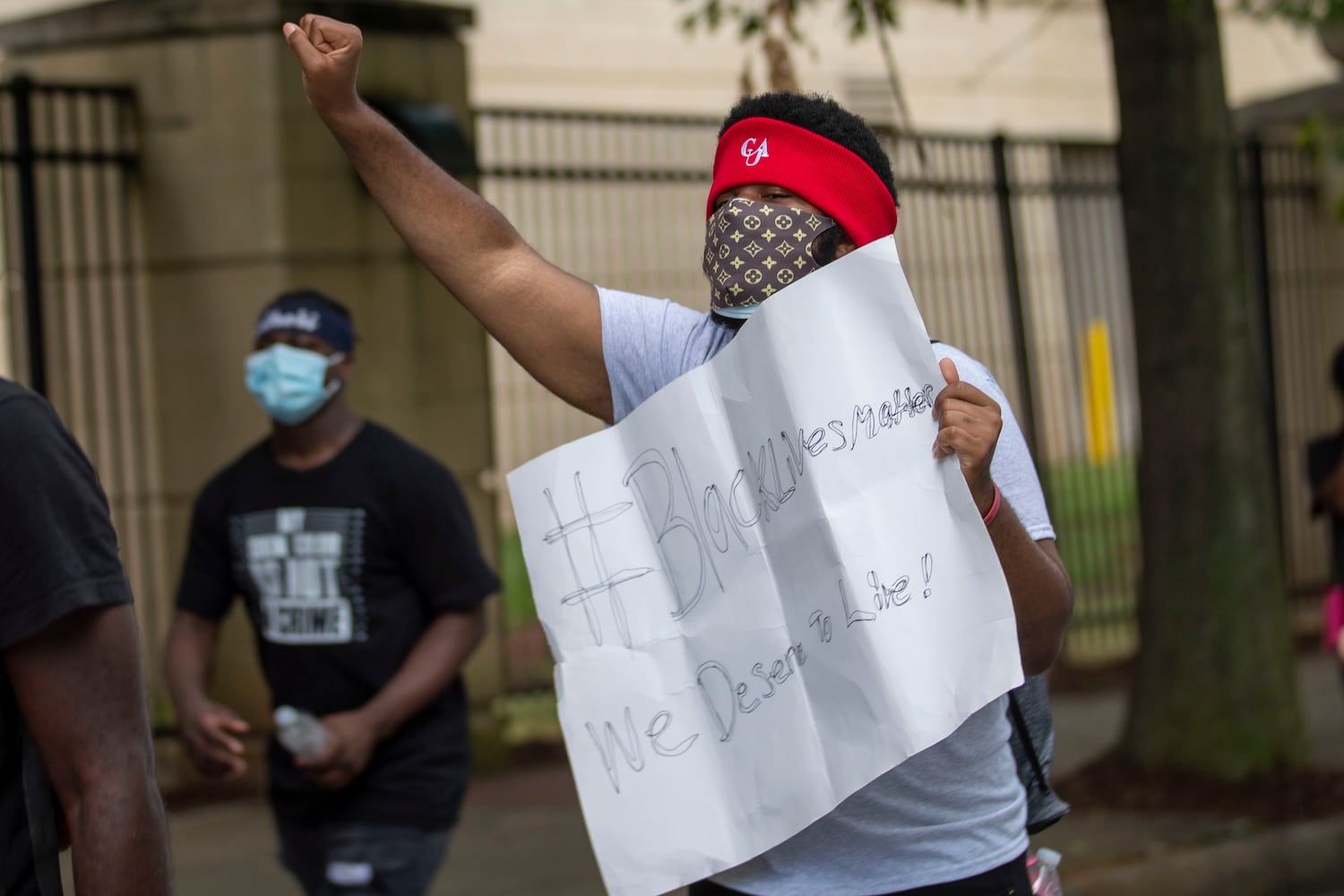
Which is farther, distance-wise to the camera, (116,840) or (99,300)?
(99,300)

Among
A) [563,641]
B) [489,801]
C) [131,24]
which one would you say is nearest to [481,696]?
[489,801]

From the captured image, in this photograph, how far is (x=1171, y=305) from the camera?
6.95 m

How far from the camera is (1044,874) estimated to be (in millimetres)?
2492

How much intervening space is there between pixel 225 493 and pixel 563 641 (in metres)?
2.04

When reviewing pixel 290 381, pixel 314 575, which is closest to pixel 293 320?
pixel 290 381

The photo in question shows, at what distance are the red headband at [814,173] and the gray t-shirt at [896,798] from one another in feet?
0.68

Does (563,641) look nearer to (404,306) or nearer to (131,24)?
(404,306)

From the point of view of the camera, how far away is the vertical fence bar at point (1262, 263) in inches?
429

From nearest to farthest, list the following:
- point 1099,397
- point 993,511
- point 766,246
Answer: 1. point 993,511
2. point 766,246
3. point 1099,397

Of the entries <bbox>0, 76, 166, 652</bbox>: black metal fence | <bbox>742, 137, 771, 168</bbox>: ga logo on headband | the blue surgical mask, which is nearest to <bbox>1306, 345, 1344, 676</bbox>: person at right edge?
the blue surgical mask

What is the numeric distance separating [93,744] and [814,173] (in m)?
1.18

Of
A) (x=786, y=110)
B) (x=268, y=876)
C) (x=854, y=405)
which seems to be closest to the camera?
(x=854, y=405)

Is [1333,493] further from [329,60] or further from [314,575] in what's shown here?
[329,60]

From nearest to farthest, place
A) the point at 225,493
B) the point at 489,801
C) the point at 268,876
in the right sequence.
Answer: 1. the point at 225,493
2. the point at 268,876
3. the point at 489,801
